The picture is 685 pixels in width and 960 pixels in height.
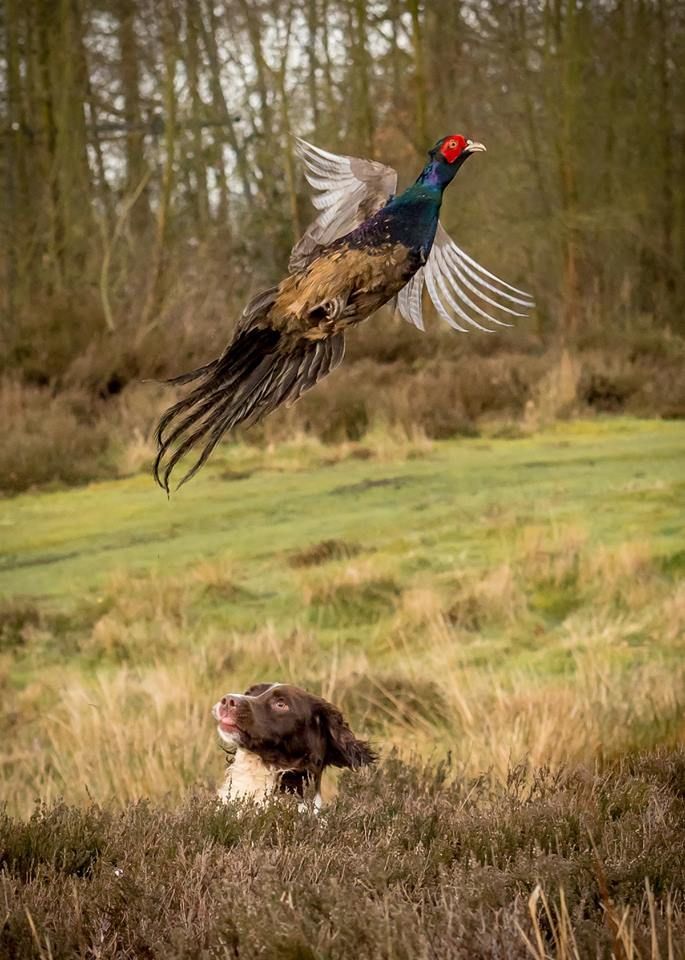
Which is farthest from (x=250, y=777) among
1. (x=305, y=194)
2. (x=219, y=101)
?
(x=219, y=101)

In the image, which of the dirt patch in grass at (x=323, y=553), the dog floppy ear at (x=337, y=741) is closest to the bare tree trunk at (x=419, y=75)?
the dirt patch in grass at (x=323, y=553)

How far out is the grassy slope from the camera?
3.13 m

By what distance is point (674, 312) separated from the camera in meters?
4.34

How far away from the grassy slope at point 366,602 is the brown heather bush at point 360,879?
2.07 ft

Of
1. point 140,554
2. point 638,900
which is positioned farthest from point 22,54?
point 638,900

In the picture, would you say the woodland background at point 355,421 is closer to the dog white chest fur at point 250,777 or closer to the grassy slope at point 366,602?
the grassy slope at point 366,602

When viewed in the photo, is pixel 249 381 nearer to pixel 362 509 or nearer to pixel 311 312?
pixel 311 312

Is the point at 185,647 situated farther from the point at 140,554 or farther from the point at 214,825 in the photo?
the point at 214,825

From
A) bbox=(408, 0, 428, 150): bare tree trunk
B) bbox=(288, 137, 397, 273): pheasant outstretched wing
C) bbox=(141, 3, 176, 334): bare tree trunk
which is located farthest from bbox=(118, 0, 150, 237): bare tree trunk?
bbox=(288, 137, 397, 273): pheasant outstretched wing

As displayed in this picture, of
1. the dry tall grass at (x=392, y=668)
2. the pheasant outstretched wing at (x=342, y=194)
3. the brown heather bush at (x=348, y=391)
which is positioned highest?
the pheasant outstretched wing at (x=342, y=194)

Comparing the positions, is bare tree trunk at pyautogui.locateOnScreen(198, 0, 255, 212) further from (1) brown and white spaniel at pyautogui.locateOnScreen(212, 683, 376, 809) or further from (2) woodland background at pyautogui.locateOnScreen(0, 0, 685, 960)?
(1) brown and white spaniel at pyautogui.locateOnScreen(212, 683, 376, 809)

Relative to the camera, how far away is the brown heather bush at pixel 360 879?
1654mm

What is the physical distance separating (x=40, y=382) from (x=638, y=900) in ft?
8.82

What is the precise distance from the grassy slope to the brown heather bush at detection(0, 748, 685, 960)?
630 millimetres
